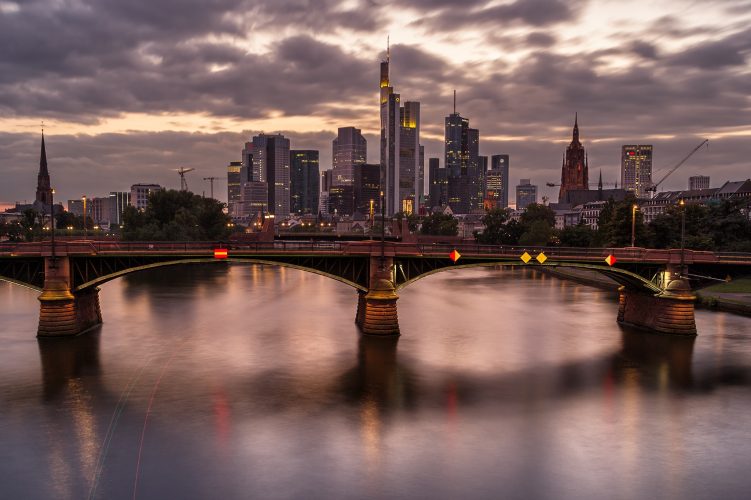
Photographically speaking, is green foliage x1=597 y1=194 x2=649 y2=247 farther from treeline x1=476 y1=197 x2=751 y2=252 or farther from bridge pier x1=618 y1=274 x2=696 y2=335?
bridge pier x1=618 y1=274 x2=696 y2=335

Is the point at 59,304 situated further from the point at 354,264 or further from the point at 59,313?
the point at 354,264

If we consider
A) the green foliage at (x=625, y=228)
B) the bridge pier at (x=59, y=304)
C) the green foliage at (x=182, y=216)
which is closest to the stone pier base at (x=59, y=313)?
the bridge pier at (x=59, y=304)

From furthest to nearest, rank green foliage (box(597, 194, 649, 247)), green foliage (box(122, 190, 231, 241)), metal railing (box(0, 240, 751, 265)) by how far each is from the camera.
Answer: green foliage (box(122, 190, 231, 241)) < green foliage (box(597, 194, 649, 247)) < metal railing (box(0, 240, 751, 265))

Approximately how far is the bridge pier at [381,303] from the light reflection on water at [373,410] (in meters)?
1.95

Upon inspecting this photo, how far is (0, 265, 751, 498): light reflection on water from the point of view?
2942 cm

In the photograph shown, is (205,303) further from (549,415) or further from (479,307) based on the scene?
(549,415)

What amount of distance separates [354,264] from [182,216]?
108 metres

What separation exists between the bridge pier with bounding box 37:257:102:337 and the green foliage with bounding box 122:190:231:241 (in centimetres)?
9238

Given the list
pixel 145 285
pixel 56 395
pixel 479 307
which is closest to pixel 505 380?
pixel 56 395

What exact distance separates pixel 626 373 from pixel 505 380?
1097cm

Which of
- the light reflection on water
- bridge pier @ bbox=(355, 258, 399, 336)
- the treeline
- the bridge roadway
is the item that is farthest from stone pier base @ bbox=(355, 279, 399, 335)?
the treeline

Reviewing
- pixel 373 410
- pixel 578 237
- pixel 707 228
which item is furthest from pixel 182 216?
pixel 373 410

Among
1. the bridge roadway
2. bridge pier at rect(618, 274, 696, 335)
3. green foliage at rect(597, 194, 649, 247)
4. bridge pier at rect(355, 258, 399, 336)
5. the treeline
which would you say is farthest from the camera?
green foliage at rect(597, 194, 649, 247)

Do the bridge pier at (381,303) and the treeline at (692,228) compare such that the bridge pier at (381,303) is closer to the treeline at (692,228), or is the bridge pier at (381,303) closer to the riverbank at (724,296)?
the riverbank at (724,296)
